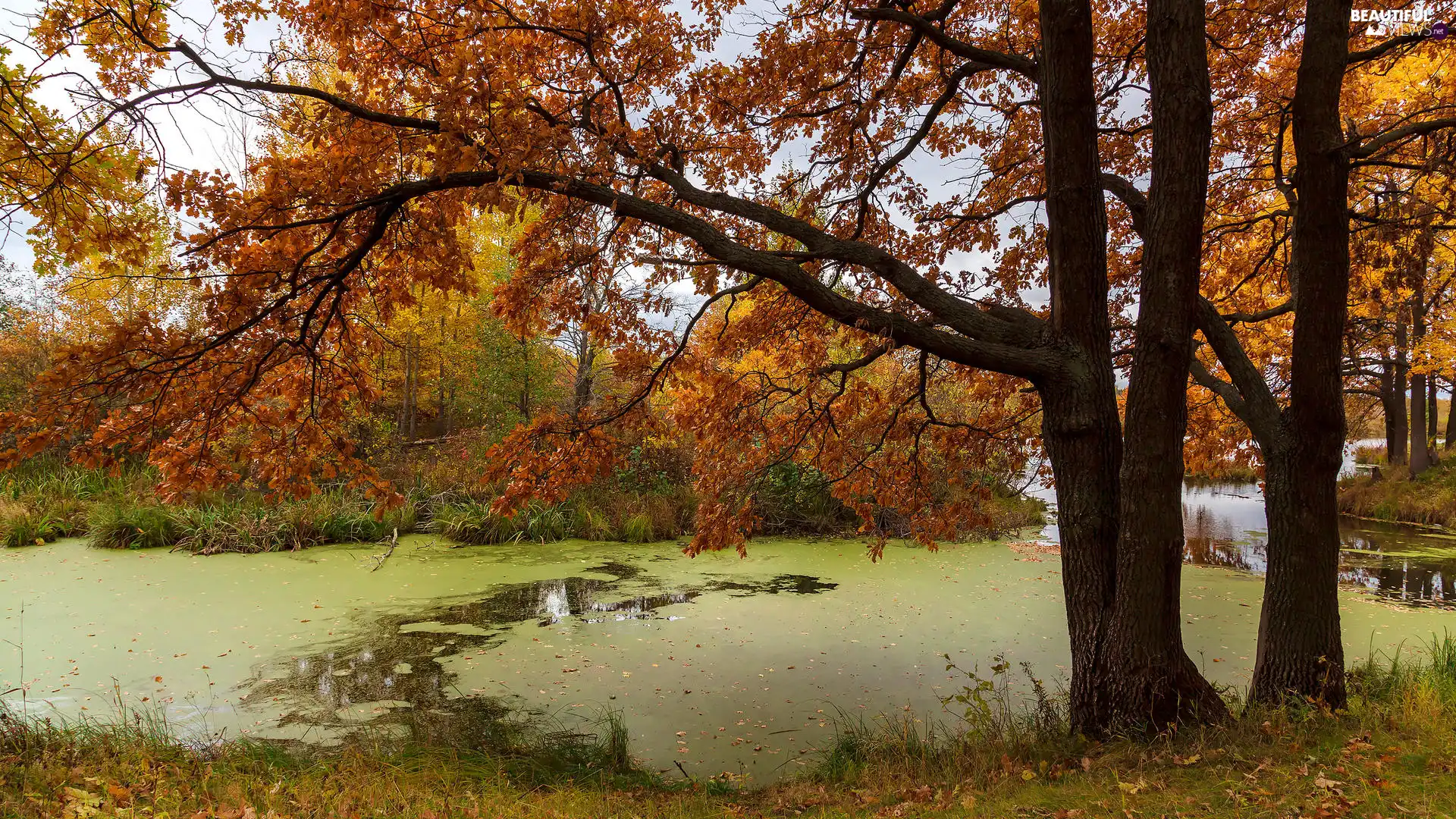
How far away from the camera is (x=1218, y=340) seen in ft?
14.6

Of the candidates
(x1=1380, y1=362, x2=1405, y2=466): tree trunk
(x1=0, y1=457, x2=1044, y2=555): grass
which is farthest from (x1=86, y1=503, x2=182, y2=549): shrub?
(x1=1380, y1=362, x2=1405, y2=466): tree trunk

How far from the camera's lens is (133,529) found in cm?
943

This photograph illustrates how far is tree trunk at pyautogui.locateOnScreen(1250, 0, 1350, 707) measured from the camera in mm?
3996

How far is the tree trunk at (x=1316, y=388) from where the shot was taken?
13.1 feet

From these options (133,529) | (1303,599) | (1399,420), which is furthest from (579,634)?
(1399,420)

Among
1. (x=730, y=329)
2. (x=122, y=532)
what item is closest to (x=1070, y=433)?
(x=730, y=329)

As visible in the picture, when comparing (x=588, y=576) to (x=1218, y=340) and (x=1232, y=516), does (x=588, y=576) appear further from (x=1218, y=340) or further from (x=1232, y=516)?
(x=1232, y=516)

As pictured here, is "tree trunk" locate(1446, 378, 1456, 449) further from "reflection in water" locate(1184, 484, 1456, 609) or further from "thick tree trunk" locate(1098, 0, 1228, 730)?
"thick tree trunk" locate(1098, 0, 1228, 730)

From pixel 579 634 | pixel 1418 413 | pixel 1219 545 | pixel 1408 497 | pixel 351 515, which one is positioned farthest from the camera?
pixel 1418 413

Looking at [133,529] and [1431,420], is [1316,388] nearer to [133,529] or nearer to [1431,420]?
[133,529]

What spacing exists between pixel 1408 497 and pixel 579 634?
15506 mm

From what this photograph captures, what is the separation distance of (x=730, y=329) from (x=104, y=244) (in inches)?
168

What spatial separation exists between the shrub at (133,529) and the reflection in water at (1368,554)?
42.5 feet

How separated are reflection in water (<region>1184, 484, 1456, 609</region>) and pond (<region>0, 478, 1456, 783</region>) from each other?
0.08m
